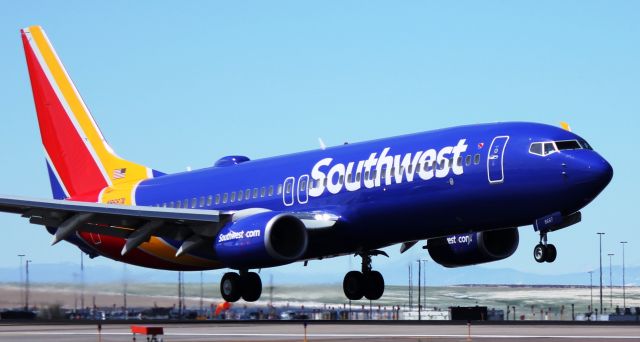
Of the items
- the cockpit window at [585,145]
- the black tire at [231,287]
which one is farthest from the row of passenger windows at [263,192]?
the cockpit window at [585,145]

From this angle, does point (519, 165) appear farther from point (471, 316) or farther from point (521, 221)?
point (471, 316)

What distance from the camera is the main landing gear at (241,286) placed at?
5206 centimetres

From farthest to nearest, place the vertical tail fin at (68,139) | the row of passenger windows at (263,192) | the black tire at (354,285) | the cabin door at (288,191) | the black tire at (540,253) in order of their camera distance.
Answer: the vertical tail fin at (68,139) → the black tire at (354,285) → the cabin door at (288,191) → the row of passenger windows at (263,192) → the black tire at (540,253)

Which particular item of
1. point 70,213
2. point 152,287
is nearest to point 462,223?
point 70,213

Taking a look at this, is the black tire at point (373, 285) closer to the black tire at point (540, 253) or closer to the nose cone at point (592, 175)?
the black tire at point (540, 253)

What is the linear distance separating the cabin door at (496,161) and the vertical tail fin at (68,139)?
69.2 ft

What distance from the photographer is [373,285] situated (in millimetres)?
54812

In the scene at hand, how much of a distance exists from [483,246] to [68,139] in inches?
859

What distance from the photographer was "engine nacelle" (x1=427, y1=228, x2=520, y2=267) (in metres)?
52.4

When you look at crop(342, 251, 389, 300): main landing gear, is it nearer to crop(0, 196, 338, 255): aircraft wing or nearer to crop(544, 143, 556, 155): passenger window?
crop(0, 196, 338, 255): aircraft wing

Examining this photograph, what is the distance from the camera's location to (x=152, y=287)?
63.9 m

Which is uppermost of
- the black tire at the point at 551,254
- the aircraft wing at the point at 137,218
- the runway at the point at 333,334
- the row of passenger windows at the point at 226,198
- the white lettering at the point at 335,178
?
the white lettering at the point at 335,178

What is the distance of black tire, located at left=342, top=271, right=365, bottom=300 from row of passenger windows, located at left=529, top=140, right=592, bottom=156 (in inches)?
519

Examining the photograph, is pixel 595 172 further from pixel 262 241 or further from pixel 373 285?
pixel 373 285
